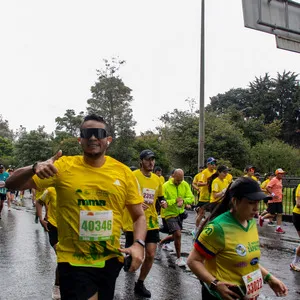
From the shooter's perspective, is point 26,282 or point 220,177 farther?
point 220,177

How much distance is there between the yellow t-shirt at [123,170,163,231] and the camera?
6293 mm

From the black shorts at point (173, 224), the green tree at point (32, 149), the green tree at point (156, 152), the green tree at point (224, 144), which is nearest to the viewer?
the black shorts at point (173, 224)

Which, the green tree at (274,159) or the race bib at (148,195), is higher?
the green tree at (274,159)

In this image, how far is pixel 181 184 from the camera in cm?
820

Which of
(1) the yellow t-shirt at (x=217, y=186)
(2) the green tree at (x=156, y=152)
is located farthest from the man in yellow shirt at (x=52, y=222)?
(2) the green tree at (x=156, y=152)

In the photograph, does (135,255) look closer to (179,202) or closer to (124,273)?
(124,273)

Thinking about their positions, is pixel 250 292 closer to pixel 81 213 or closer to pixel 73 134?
pixel 81 213

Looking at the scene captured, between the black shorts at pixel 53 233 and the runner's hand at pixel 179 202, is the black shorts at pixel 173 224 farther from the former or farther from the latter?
the black shorts at pixel 53 233

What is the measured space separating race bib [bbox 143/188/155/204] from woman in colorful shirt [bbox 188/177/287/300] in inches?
133

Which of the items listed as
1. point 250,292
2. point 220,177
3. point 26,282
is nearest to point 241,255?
point 250,292

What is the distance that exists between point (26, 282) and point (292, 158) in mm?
29084

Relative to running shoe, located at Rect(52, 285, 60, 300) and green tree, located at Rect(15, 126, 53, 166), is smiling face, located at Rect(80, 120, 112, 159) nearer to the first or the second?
running shoe, located at Rect(52, 285, 60, 300)

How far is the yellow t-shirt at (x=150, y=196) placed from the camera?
20.6 ft

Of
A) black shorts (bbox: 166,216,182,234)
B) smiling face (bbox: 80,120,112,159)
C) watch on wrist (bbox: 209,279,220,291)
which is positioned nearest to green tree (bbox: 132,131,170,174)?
black shorts (bbox: 166,216,182,234)
